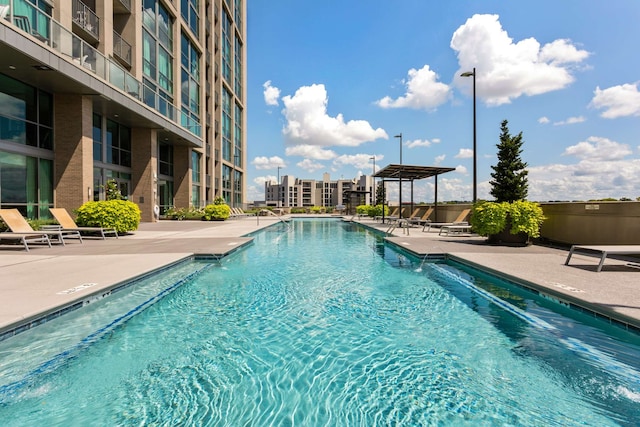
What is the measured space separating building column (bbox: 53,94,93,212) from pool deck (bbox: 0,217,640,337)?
188 inches

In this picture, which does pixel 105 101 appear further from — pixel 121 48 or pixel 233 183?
pixel 233 183

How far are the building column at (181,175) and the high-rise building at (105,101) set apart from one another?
0.30 ft

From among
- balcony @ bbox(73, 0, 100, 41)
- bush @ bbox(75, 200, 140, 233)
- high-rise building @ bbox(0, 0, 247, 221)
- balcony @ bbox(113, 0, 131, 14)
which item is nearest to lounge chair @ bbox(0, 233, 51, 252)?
bush @ bbox(75, 200, 140, 233)

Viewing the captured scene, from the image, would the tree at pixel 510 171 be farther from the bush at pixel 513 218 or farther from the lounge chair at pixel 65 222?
the lounge chair at pixel 65 222

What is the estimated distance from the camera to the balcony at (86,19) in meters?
15.8

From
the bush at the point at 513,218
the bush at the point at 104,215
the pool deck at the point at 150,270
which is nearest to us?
the pool deck at the point at 150,270

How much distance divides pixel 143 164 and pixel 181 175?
Answer: 6440 millimetres

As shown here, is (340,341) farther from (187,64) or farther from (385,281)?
(187,64)

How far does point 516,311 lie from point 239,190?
4474 cm

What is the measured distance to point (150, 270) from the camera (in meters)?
7.16

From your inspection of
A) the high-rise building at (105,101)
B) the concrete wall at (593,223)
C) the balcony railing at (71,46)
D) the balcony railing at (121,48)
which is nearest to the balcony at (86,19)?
the high-rise building at (105,101)

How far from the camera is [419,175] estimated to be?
2620 cm

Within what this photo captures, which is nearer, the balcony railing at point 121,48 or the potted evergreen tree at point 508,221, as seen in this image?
the potted evergreen tree at point 508,221

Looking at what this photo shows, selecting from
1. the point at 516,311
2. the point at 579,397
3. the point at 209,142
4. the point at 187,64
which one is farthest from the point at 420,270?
the point at 209,142
